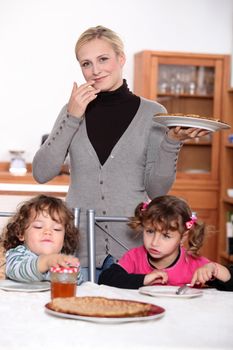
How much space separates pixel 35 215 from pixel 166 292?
1.63 feet

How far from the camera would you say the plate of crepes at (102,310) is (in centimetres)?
168

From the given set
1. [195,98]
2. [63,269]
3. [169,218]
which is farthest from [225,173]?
[63,269]

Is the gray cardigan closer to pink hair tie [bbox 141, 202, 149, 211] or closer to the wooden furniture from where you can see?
pink hair tie [bbox 141, 202, 149, 211]

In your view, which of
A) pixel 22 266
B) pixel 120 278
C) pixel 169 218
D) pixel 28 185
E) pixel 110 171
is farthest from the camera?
pixel 28 185

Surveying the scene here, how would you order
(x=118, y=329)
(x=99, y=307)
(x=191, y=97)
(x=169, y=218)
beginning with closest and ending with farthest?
1. (x=118, y=329)
2. (x=99, y=307)
3. (x=169, y=218)
4. (x=191, y=97)

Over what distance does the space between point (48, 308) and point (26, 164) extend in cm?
423

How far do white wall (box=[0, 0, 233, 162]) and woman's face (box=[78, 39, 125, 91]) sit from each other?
338cm

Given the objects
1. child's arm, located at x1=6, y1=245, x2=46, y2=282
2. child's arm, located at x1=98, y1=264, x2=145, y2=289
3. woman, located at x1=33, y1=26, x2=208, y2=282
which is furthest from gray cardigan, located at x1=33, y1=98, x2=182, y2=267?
child's arm, located at x1=6, y1=245, x2=46, y2=282

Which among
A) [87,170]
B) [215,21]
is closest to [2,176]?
[215,21]

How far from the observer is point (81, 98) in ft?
8.55

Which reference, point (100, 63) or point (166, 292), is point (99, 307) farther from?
point (100, 63)

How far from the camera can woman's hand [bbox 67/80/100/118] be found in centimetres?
260

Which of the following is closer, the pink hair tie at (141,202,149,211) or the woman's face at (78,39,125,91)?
the pink hair tie at (141,202,149,211)

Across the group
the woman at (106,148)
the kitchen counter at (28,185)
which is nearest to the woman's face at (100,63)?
the woman at (106,148)
